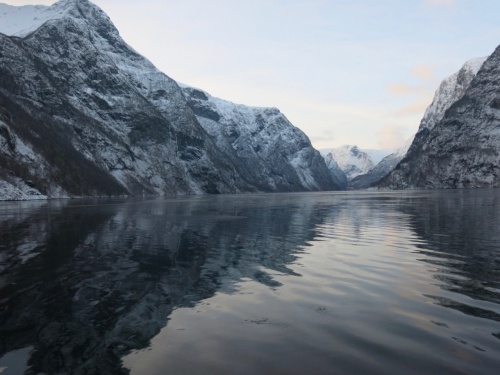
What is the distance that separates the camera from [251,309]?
640 inches

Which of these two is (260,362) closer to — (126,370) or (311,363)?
(311,363)

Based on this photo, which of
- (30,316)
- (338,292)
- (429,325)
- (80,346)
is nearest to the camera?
(80,346)

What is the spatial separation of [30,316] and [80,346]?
154 inches

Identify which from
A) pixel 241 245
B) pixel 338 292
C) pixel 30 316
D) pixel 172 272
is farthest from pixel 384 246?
pixel 30 316

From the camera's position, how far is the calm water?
11.3m

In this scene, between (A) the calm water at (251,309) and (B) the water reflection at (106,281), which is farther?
(B) the water reflection at (106,281)

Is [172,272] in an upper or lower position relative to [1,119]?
lower

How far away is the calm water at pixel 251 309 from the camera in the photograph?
11273mm

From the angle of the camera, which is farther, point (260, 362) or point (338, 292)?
point (338, 292)

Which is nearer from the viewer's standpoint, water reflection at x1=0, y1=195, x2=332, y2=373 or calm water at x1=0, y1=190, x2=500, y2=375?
calm water at x1=0, y1=190, x2=500, y2=375

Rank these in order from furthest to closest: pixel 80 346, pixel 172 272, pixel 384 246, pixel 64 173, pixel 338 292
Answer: pixel 64 173
pixel 384 246
pixel 172 272
pixel 338 292
pixel 80 346

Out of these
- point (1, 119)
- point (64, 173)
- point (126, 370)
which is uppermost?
point (1, 119)

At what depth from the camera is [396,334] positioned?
13125 mm

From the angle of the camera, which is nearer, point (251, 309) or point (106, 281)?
Answer: point (251, 309)
